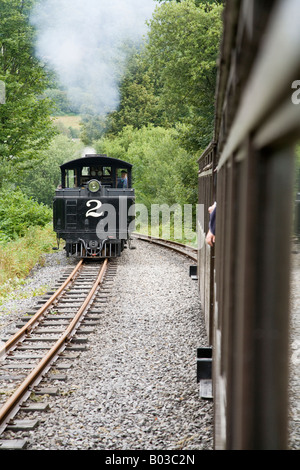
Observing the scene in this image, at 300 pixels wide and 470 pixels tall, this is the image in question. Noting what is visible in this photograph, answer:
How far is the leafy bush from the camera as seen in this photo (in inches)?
769

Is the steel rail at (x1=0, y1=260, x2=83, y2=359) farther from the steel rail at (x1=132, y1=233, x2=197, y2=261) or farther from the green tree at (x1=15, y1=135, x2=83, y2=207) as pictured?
the green tree at (x1=15, y1=135, x2=83, y2=207)

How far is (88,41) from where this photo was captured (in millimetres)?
53906

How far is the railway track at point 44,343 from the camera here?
206 inches

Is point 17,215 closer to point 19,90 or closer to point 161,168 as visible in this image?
point 19,90

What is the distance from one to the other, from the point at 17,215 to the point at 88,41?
1540 inches

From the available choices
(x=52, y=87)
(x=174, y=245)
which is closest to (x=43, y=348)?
(x=174, y=245)

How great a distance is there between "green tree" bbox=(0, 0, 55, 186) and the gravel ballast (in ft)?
45.2

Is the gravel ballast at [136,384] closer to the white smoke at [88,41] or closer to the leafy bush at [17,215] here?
the leafy bush at [17,215]

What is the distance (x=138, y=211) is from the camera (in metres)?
32.6

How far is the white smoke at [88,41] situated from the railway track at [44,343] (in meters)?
15.8

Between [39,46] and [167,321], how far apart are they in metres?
18.8

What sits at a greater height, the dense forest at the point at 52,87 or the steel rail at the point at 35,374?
the dense forest at the point at 52,87

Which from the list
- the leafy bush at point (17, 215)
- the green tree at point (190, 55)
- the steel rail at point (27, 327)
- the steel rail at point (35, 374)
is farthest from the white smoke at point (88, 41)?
the steel rail at point (35, 374)
